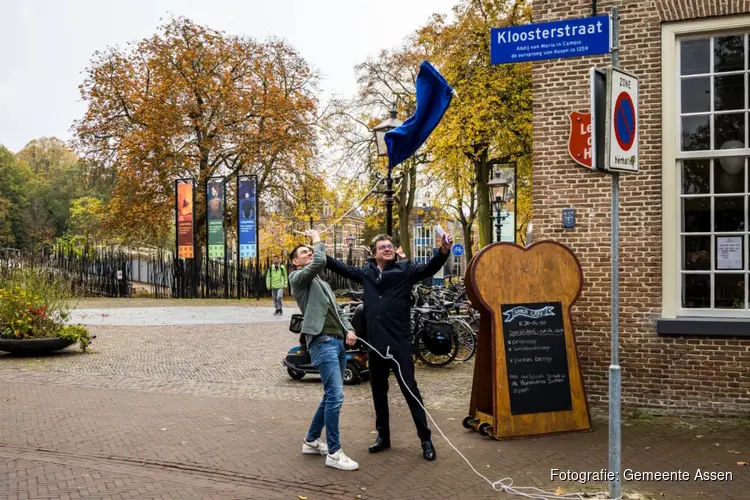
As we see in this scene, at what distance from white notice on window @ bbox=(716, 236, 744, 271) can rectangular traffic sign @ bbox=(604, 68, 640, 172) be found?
324 centimetres

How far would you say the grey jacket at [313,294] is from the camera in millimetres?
5691

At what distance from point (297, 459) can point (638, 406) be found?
12.4 feet

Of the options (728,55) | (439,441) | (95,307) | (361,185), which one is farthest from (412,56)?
(439,441)

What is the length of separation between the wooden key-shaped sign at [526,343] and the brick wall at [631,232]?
0.83 m

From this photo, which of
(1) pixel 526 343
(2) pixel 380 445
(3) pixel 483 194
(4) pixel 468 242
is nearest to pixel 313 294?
(2) pixel 380 445

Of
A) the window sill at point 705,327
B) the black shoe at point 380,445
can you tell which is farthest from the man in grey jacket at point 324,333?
the window sill at point 705,327

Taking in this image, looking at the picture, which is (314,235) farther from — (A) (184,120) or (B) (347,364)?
(A) (184,120)

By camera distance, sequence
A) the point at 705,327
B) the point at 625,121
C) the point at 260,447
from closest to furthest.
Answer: the point at 625,121
the point at 260,447
the point at 705,327

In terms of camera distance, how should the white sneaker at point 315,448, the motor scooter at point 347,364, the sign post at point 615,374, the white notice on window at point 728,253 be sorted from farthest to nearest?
1. the motor scooter at point 347,364
2. the white notice on window at point 728,253
3. the white sneaker at point 315,448
4. the sign post at point 615,374

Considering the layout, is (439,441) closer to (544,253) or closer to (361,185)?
(544,253)

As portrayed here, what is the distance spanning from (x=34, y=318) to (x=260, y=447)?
26.3 feet

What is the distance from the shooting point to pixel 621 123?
4.49 meters

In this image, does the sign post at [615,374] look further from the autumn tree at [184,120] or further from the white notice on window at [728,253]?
the autumn tree at [184,120]

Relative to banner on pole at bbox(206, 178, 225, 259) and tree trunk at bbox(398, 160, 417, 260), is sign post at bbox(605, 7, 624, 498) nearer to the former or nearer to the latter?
banner on pole at bbox(206, 178, 225, 259)
